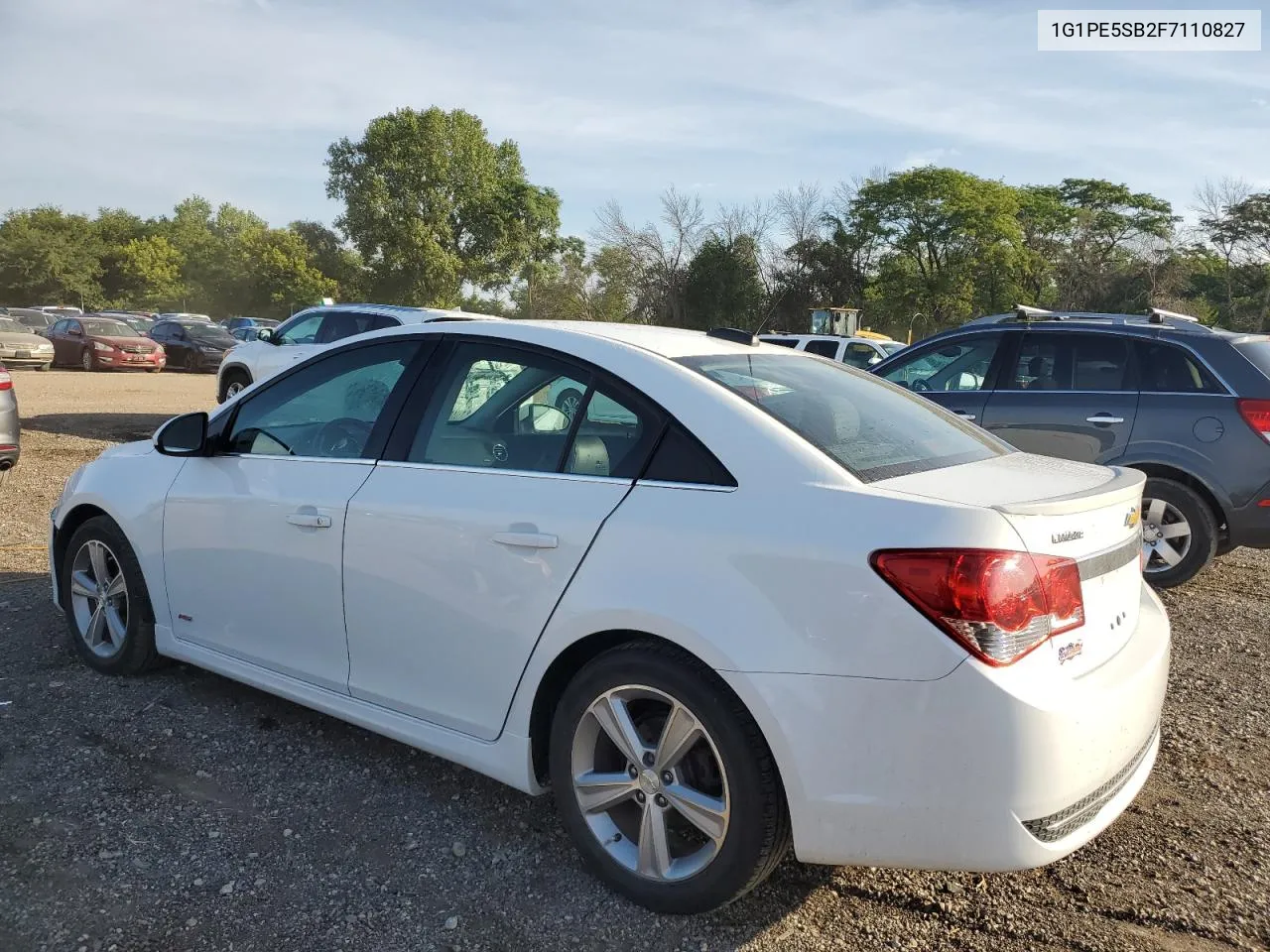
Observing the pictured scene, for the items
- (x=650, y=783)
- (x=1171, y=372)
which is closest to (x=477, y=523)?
(x=650, y=783)

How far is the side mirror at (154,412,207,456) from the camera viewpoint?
A: 12.3ft

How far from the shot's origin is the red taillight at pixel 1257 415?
5.72 m

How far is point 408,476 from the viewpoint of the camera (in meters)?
3.12

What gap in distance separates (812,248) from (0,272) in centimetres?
5936

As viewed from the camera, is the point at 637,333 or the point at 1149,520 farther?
the point at 1149,520

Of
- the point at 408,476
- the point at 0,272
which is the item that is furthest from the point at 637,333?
the point at 0,272

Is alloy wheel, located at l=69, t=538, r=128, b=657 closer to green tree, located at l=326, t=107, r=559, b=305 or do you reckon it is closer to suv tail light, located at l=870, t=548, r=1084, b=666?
suv tail light, located at l=870, t=548, r=1084, b=666

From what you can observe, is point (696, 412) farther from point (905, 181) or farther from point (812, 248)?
point (905, 181)

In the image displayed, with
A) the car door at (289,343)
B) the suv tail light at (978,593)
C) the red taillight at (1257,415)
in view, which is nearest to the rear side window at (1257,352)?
the red taillight at (1257,415)

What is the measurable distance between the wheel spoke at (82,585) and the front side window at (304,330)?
859 centimetres

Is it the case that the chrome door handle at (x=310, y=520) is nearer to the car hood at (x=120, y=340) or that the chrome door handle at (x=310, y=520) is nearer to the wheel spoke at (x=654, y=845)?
the wheel spoke at (x=654, y=845)

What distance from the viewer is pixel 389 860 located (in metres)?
2.89

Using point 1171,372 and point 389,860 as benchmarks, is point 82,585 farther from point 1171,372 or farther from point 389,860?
point 1171,372

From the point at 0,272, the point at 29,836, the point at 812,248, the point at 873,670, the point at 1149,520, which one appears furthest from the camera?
the point at 0,272
